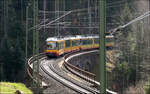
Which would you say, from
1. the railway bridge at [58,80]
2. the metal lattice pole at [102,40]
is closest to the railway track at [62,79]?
the railway bridge at [58,80]

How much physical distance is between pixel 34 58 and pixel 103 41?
405 cm

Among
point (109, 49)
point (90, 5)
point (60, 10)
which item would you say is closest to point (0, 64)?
point (109, 49)

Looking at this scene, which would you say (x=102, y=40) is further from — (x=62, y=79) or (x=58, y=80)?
(x=62, y=79)

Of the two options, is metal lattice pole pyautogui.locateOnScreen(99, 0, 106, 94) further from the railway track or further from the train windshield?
the train windshield

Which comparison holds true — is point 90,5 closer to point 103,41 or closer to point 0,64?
point 103,41

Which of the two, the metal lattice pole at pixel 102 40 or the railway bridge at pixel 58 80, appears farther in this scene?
the railway bridge at pixel 58 80

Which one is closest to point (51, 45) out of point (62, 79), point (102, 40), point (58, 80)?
point (62, 79)

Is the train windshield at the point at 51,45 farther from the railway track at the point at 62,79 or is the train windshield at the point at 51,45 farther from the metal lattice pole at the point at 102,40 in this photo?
the metal lattice pole at the point at 102,40

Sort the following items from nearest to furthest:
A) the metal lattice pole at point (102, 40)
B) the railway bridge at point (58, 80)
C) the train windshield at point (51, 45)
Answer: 1. the metal lattice pole at point (102, 40)
2. the railway bridge at point (58, 80)
3. the train windshield at point (51, 45)

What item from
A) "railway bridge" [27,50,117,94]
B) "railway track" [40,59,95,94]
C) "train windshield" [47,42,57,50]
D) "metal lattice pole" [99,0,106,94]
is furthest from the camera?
"train windshield" [47,42,57,50]

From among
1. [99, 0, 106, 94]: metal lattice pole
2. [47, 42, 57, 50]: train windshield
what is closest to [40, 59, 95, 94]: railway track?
[47, 42, 57, 50]: train windshield

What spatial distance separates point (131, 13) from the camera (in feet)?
93.8

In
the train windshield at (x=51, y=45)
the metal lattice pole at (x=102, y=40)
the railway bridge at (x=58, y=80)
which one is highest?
the metal lattice pole at (x=102, y=40)

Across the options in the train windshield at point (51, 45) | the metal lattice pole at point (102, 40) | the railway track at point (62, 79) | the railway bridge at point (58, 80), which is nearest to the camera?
the metal lattice pole at point (102, 40)
